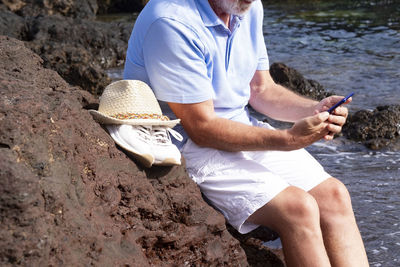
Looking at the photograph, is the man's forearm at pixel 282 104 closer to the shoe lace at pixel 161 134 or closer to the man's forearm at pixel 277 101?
the man's forearm at pixel 277 101

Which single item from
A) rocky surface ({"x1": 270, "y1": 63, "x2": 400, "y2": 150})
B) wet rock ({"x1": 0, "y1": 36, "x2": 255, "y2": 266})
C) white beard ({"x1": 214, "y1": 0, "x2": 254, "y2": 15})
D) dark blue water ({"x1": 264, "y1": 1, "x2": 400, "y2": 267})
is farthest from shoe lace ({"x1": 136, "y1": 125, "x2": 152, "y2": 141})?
rocky surface ({"x1": 270, "y1": 63, "x2": 400, "y2": 150})

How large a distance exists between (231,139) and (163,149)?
0.42 metres

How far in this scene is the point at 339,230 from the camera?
123 inches

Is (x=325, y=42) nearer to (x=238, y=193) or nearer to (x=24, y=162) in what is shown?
(x=238, y=193)

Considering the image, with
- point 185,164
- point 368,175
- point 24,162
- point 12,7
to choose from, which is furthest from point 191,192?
point 12,7

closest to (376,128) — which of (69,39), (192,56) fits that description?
(192,56)

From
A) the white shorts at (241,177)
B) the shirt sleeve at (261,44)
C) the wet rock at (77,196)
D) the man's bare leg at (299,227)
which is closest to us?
the wet rock at (77,196)

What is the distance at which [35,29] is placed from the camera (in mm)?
10266

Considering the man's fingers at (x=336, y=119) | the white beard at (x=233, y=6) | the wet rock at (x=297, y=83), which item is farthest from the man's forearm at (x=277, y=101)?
the wet rock at (x=297, y=83)

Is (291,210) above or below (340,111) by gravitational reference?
below

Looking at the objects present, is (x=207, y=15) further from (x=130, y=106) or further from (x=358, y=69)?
(x=358, y=69)

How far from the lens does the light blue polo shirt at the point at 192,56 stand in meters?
3.06

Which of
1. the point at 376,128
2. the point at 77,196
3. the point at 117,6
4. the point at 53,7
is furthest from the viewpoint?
the point at 117,6

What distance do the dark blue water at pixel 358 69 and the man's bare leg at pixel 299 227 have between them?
4.12 ft
